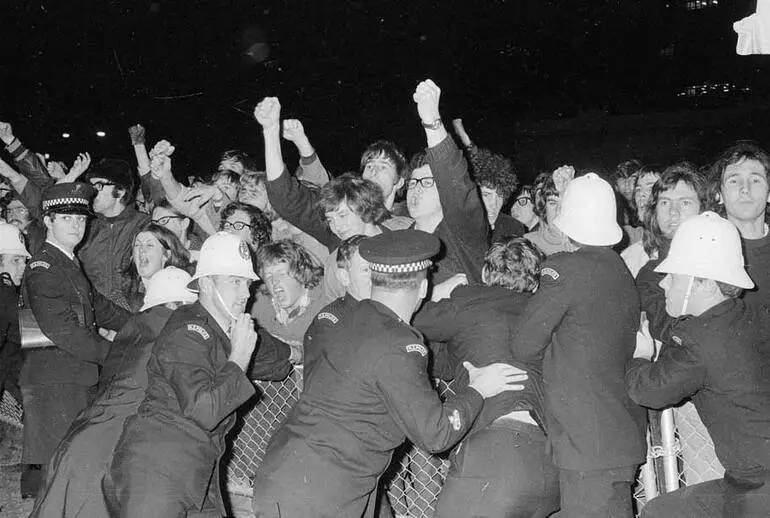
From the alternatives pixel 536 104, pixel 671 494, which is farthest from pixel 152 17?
pixel 671 494

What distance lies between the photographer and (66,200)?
5652 millimetres

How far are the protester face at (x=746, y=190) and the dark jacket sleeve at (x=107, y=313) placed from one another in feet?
14.6

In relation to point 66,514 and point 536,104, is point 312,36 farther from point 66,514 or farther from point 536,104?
point 66,514

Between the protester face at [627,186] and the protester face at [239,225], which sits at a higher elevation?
the protester face at [239,225]

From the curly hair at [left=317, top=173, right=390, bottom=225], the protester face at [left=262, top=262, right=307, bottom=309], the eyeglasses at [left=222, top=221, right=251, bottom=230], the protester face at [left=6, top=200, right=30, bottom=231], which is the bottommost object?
the protester face at [left=6, top=200, right=30, bottom=231]

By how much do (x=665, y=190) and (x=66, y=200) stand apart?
431 centimetres

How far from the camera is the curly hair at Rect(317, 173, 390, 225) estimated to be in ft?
16.7

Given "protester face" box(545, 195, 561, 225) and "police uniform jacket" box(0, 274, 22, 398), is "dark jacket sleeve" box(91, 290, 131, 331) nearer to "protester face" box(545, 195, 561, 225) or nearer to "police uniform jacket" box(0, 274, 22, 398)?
"police uniform jacket" box(0, 274, 22, 398)

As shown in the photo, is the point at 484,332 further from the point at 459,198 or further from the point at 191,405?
the point at 191,405

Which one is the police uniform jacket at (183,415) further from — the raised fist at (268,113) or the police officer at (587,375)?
the raised fist at (268,113)

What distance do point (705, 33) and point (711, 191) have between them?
82.8 feet

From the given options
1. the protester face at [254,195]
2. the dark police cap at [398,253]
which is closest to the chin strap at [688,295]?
the dark police cap at [398,253]

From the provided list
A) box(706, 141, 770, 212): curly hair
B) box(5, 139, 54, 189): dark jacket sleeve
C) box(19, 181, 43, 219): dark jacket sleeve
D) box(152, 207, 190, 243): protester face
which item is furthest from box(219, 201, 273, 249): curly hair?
box(706, 141, 770, 212): curly hair

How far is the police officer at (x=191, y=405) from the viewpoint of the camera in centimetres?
362
